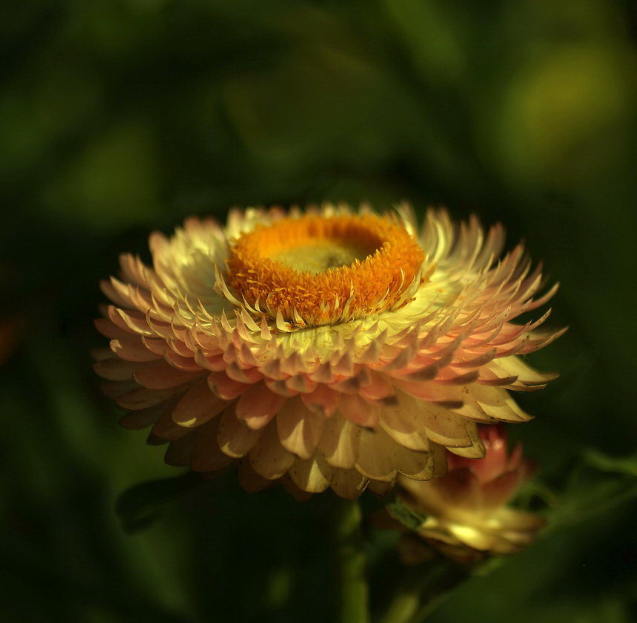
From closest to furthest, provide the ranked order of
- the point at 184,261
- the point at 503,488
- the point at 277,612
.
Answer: the point at 503,488
the point at 184,261
the point at 277,612

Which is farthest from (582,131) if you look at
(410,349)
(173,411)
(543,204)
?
(173,411)

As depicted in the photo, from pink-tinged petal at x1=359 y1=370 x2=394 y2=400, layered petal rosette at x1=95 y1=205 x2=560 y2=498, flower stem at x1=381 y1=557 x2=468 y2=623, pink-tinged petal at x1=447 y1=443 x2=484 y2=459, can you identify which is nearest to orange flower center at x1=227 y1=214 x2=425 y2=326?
layered petal rosette at x1=95 y1=205 x2=560 y2=498

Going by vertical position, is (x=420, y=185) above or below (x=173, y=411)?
above

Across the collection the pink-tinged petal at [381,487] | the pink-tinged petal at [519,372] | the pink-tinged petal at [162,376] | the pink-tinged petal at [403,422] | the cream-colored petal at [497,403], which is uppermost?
the pink-tinged petal at [519,372]

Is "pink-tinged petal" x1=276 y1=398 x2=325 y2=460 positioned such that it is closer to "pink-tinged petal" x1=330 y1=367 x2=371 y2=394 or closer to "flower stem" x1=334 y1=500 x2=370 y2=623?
"pink-tinged petal" x1=330 y1=367 x2=371 y2=394

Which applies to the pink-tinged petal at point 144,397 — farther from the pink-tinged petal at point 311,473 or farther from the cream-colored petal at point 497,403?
the cream-colored petal at point 497,403

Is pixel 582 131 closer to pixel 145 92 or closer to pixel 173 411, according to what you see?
pixel 145 92

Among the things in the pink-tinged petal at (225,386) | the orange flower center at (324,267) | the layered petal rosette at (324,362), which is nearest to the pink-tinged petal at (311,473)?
the layered petal rosette at (324,362)
